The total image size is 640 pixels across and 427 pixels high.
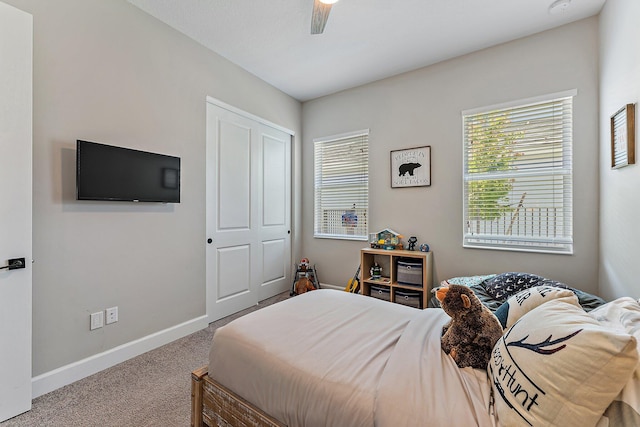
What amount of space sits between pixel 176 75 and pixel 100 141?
0.98 metres

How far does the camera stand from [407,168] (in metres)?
3.34

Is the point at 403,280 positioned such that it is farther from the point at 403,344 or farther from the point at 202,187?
the point at 202,187

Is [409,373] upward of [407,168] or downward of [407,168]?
downward

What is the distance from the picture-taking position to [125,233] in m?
2.26

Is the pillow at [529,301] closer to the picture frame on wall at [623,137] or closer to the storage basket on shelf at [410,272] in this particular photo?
the picture frame on wall at [623,137]

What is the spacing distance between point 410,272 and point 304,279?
4.87 feet

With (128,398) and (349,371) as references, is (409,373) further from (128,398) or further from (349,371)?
(128,398)

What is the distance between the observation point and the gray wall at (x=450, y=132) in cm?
245

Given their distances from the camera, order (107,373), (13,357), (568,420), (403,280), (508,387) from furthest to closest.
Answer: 1. (403,280)
2. (107,373)
3. (13,357)
4. (508,387)
5. (568,420)

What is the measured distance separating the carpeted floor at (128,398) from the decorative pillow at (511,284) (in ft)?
8.20

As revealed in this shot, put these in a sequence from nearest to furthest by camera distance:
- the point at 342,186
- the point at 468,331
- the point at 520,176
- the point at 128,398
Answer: the point at 468,331
the point at 128,398
the point at 520,176
the point at 342,186

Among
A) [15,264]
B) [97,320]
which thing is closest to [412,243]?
[97,320]

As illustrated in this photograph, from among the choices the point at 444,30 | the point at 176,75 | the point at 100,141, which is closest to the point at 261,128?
the point at 176,75

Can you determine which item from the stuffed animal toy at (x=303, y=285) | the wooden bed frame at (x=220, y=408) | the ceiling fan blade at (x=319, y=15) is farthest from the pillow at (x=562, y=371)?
the stuffed animal toy at (x=303, y=285)
